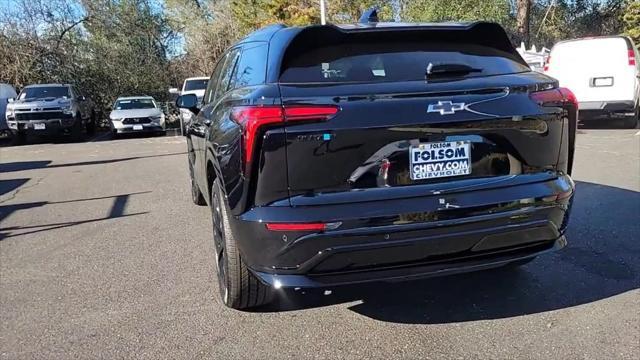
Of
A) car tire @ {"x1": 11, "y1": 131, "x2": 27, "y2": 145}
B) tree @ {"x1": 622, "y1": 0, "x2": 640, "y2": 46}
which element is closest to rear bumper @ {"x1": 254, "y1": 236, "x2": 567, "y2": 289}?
car tire @ {"x1": 11, "y1": 131, "x2": 27, "y2": 145}

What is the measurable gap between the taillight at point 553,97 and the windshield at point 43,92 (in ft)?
60.0

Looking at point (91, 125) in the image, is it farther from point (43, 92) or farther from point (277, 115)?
point (277, 115)

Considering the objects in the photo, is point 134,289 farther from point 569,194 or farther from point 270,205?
point 569,194

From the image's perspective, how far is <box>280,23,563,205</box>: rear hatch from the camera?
10.2 feet

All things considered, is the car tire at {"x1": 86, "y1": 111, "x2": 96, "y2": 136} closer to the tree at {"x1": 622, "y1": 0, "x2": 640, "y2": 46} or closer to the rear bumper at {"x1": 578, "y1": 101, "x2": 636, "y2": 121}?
the rear bumper at {"x1": 578, "y1": 101, "x2": 636, "y2": 121}

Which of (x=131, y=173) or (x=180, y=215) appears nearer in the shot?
(x=180, y=215)

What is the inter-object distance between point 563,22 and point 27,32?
95.9 ft

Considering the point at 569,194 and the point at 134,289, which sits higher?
the point at 569,194

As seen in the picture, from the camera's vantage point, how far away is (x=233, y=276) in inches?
146

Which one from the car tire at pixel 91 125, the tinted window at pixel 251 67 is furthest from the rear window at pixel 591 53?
the car tire at pixel 91 125

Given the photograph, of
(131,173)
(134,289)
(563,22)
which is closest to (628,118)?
(131,173)

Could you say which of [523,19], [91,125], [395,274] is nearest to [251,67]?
[395,274]

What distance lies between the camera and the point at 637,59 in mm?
13375

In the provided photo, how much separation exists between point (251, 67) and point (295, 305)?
63.8 inches
